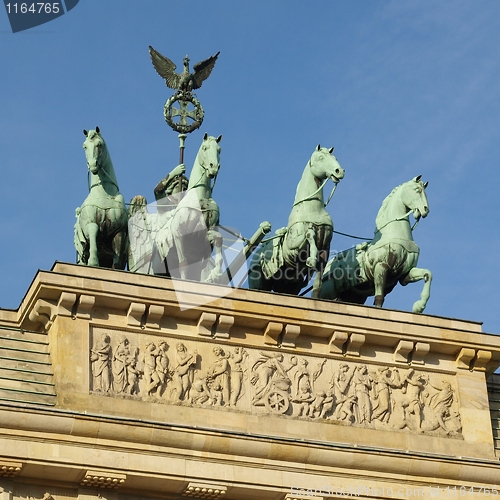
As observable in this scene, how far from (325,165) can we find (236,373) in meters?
4.27

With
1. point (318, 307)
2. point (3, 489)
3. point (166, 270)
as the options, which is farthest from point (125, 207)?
point (3, 489)

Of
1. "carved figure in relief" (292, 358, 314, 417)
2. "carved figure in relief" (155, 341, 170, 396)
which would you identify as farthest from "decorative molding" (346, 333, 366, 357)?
"carved figure in relief" (155, 341, 170, 396)

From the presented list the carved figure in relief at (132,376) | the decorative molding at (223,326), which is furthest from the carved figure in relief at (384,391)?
the carved figure in relief at (132,376)

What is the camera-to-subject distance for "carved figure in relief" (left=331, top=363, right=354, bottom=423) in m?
30.2

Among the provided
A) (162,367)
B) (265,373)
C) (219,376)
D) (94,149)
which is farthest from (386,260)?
(94,149)

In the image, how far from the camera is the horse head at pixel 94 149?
1210 inches

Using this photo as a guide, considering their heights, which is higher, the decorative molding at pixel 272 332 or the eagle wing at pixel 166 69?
the eagle wing at pixel 166 69

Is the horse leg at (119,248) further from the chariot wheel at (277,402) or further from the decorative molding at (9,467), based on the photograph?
the decorative molding at (9,467)

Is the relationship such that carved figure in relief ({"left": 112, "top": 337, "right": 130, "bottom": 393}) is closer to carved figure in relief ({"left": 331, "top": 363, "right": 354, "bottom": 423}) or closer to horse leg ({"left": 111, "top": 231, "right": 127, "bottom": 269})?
horse leg ({"left": 111, "top": 231, "right": 127, "bottom": 269})

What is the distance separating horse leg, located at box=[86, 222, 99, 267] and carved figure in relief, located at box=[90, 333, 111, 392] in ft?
4.92

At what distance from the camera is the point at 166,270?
102 ft

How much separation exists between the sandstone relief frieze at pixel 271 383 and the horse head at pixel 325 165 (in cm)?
325

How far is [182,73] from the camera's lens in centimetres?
3509

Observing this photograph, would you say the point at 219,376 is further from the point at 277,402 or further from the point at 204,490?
the point at 204,490
